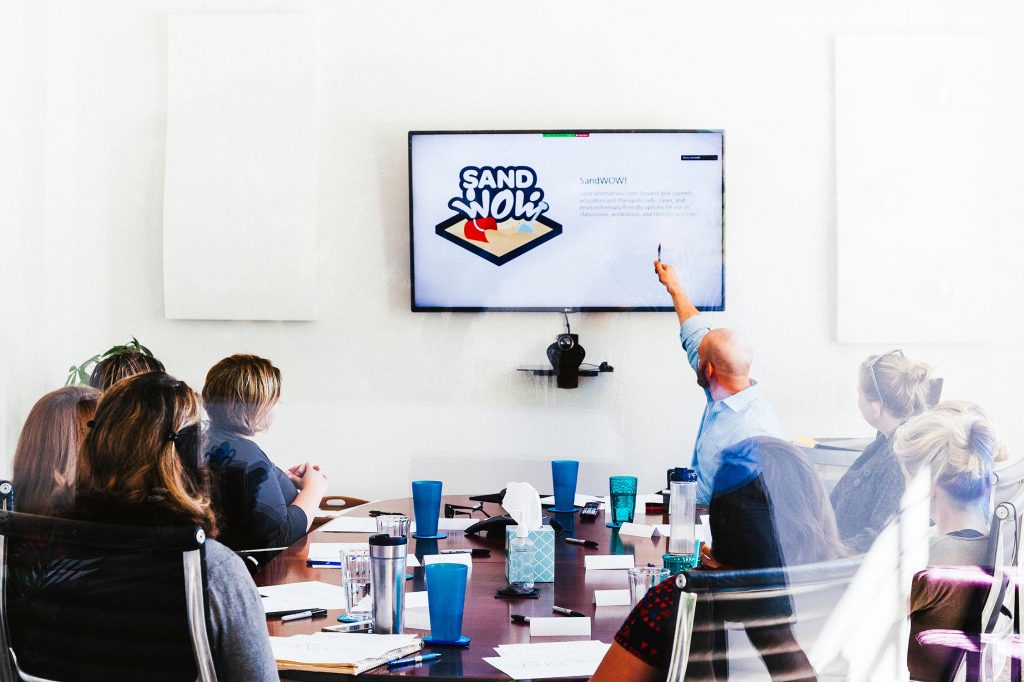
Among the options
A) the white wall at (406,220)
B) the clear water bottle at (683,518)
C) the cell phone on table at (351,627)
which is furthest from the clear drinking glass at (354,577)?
the white wall at (406,220)

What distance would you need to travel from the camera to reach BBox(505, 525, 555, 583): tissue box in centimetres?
174

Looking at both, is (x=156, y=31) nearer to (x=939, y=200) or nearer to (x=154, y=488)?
(x=154, y=488)

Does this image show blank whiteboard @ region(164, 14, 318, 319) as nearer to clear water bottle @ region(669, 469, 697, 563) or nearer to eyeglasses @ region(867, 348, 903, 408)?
clear water bottle @ region(669, 469, 697, 563)

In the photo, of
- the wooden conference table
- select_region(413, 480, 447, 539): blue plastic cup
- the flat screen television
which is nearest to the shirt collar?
the flat screen television

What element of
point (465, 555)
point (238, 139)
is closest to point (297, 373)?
point (238, 139)

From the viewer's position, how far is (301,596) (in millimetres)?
1686

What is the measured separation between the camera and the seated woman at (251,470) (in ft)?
7.38

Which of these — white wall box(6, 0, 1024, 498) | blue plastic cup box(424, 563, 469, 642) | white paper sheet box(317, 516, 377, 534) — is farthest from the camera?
white wall box(6, 0, 1024, 498)

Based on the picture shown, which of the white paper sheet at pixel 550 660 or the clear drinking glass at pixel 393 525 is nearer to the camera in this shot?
the white paper sheet at pixel 550 660

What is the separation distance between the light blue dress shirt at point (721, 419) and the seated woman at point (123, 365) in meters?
1.44

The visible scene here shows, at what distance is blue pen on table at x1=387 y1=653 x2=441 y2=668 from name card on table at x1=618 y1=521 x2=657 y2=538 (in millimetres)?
993

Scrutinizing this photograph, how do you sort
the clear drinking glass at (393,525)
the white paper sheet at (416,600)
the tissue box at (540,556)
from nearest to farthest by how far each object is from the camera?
the white paper sheet at (416,600) < the tissue box at (540,556) < the clear drinking glass at (393,525)

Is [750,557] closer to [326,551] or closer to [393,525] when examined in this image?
[393,525]

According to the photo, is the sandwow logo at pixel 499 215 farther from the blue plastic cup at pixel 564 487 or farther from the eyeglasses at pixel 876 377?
the eyeglasses at pixel 876 377
